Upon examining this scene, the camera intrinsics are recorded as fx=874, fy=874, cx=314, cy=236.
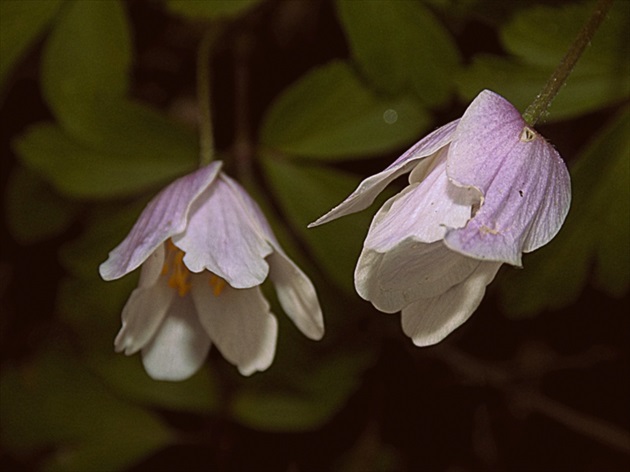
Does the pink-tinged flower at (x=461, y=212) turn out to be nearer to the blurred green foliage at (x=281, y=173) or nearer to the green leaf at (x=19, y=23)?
the blurred green foliage at (x=281, y=173)

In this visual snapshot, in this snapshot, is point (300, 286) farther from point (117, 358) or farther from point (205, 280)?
point (117, 358)

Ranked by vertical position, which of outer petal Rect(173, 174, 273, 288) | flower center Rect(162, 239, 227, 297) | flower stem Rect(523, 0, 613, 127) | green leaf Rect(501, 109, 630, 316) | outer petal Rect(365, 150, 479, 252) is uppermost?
flower stem Rect(523, 0, 613, 127)

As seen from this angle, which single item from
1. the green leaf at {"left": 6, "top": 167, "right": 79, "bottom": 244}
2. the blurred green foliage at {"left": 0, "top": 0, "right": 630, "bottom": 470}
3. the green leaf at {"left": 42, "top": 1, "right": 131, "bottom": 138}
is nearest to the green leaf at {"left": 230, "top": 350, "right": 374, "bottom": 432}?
the blurred green foliage at {"left": 0, "top": 0, "right": 630, "bottom": 470}

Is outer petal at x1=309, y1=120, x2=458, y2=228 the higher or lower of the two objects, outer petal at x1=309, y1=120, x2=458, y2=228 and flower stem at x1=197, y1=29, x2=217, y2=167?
the higher

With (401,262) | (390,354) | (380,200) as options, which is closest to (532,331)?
(390,354)

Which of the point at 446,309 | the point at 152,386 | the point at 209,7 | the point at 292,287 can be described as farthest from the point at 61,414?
the point at 446,309

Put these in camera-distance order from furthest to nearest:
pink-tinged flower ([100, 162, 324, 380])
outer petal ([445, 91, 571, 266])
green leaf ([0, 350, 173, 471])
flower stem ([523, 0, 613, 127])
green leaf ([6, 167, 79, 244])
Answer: green leaf ([0, 350, 173, 471])
green leaf ([6, 167, 79, 244])
pink-tinged flower ([100, 162, 324, 380])
flower stem ([523, 0, 613, 127])
outer petal ([445, 91, 571, 266])

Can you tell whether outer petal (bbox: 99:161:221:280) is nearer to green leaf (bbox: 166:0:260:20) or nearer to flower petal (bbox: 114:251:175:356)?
flower petal (bbox: 114:251:175:356)

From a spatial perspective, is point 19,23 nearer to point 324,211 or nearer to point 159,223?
point 159,223
